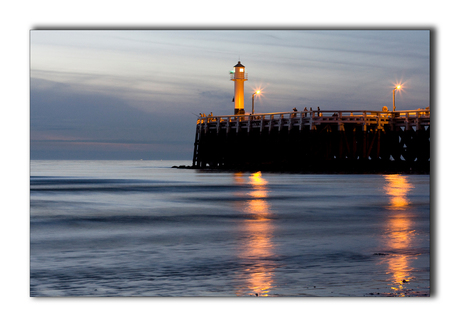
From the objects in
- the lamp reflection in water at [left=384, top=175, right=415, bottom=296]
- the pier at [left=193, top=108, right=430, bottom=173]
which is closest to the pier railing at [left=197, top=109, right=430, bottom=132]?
the pier at [left=193, top=108, right=430, bottom=173]

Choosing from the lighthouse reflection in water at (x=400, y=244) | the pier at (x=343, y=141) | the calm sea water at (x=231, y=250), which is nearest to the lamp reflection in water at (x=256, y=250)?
the calm sea water at (x=231, y=250)

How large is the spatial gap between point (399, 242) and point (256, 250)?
7.84 feet

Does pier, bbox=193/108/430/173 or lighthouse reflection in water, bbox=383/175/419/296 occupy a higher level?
pier, bbox=193/108/430/173

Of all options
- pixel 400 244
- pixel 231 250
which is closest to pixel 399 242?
pixel 400 244

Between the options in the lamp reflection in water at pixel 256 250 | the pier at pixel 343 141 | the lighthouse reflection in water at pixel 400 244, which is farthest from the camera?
the pier at pixel 343 141

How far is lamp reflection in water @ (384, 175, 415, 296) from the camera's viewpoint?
277 inches

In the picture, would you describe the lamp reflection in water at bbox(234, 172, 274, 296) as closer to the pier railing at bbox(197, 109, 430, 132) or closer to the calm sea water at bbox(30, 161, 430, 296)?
the calm sea water at bbox(30, 161, 430, 296)

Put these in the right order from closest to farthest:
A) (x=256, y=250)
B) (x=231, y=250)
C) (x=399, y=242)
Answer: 1. (x=256, y=250)
2. (x=231, y=250)
3. (x=399, y=242)

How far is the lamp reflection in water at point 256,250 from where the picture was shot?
6.72 metres

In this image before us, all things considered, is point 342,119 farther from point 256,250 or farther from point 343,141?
point 256,250

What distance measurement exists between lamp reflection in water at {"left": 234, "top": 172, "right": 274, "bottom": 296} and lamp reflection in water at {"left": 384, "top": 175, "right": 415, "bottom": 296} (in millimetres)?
1475

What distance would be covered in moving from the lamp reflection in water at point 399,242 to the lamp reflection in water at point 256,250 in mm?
1475

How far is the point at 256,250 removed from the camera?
29.5 feet

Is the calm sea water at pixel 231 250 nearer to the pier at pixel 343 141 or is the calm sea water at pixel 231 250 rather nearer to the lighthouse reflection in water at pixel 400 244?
the lighthouse reflection in water at pixel 400 244
